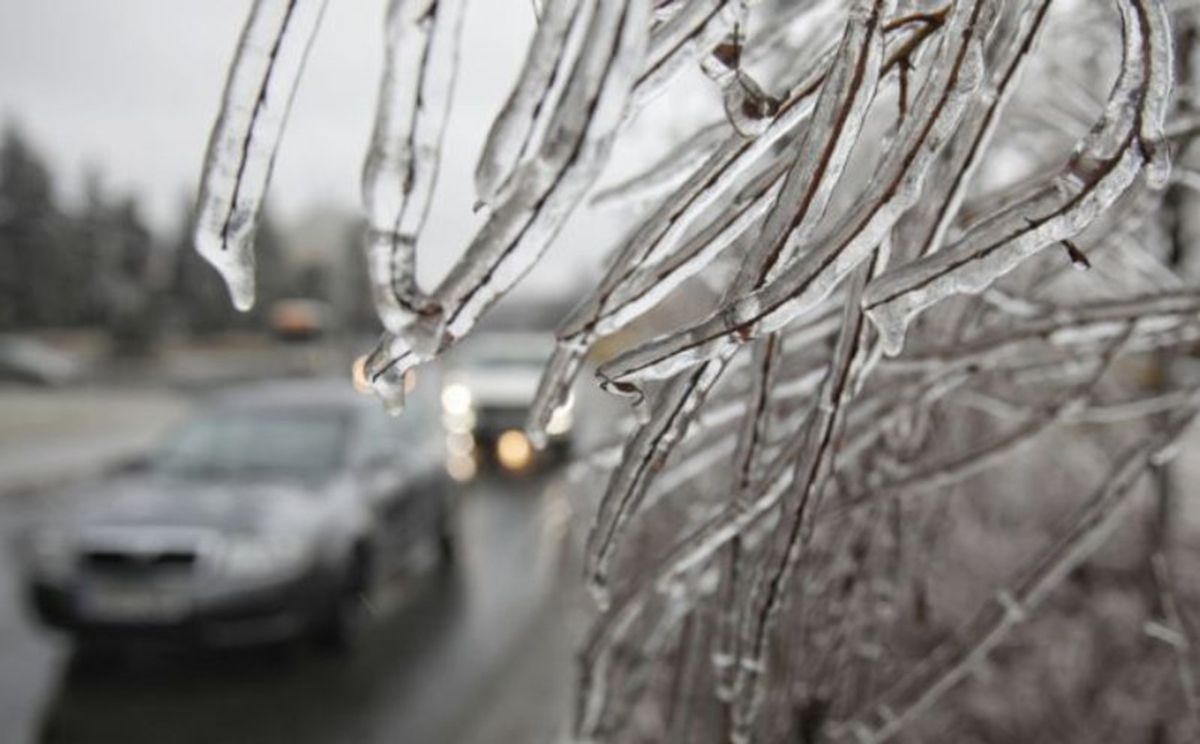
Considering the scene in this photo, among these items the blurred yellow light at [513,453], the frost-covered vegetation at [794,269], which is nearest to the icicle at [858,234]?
the frost-covered vegetation at [794,269]

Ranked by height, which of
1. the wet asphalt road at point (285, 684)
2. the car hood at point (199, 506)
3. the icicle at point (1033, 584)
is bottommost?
the wet asphalt road at point (285, 684)

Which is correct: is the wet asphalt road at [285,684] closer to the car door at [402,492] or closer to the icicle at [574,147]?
the car door at [402,492]

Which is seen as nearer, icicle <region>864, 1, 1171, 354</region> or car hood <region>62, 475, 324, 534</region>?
icicle <region>864, 1, 1171, 354</region>

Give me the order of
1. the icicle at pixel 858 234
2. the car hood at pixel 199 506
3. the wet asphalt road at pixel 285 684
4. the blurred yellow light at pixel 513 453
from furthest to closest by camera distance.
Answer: the blurred yellow light at pixel 513 453
the car hood at pixel 199 506
the wet asphalt road at pixel 285 684
the icicle at pixel 858 234

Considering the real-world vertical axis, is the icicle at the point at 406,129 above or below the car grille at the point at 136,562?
above

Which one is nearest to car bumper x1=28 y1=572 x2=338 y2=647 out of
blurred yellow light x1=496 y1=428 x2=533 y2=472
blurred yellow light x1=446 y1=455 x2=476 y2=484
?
blurred yellow light x1=446 y1=455 x2=476 y2=484

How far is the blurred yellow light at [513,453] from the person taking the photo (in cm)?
1413

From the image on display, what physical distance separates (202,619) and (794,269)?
5966 mm

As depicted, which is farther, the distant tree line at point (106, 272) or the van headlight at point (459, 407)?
the distant tree line at point (106, 272)

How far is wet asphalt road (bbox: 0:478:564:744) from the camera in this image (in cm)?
575

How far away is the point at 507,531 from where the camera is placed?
1098cm

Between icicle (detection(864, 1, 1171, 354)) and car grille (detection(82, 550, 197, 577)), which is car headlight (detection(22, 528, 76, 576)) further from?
icicle (detection(864, 1, 1171, 354))

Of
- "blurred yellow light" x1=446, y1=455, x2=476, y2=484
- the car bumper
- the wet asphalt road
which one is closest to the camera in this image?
the wet asphalt road

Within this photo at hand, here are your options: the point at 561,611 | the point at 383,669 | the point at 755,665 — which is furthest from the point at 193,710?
the point at 755,665
